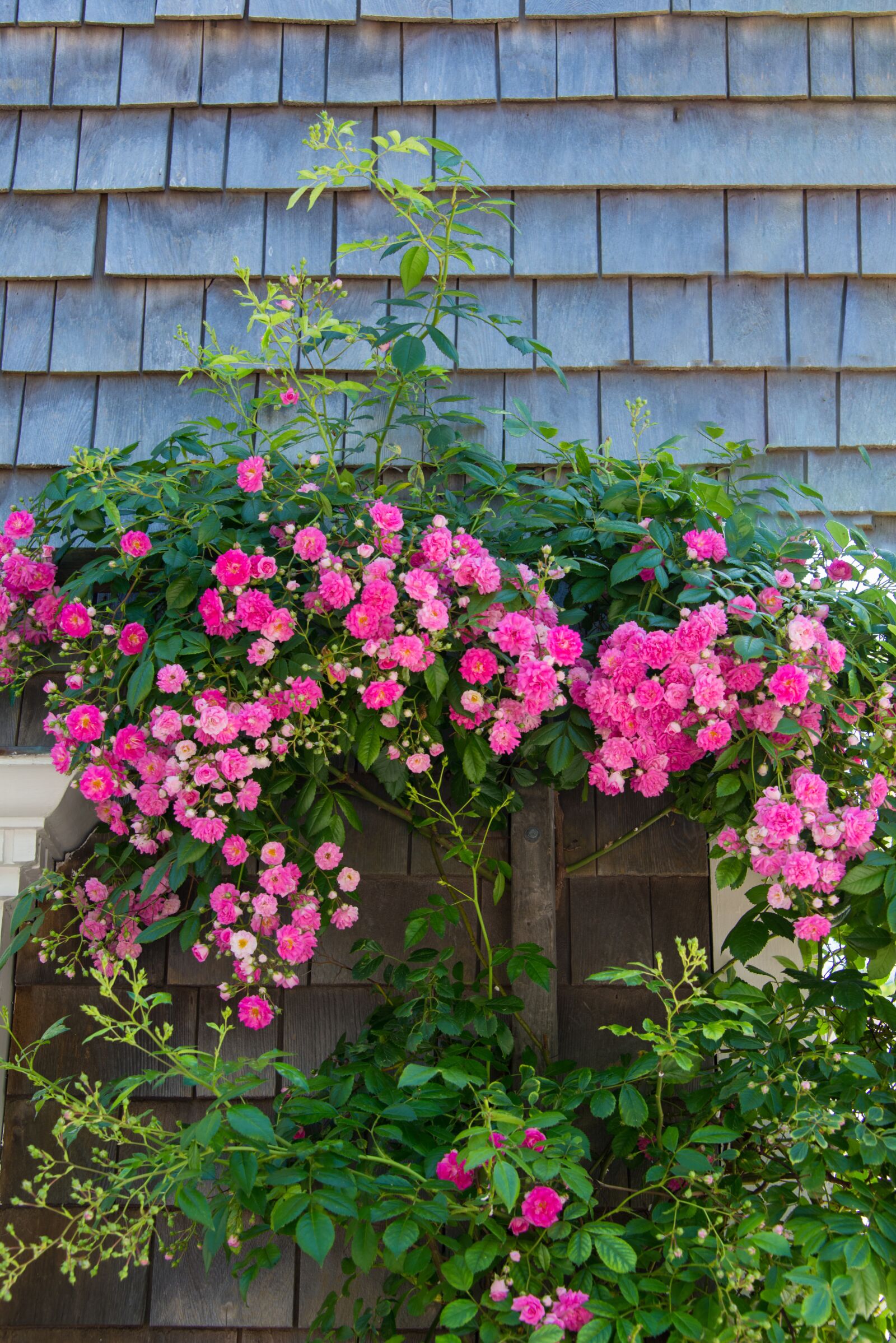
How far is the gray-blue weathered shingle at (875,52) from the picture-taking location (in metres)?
1.85

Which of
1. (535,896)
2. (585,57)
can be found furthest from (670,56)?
(535,896)

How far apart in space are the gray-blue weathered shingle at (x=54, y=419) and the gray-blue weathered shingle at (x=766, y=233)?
1174 millimetres

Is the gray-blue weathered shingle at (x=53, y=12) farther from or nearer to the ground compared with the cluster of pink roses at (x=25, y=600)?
farther from the ground

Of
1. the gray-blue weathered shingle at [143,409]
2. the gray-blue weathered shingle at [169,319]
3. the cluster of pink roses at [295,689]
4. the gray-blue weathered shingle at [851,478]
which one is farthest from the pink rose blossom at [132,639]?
the gray-blue weathered shingle at [851,478]

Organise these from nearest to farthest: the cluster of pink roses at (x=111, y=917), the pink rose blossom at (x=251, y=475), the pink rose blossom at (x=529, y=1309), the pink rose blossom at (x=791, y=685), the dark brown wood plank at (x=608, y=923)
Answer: the pink rose blossom at (x=529, y=1309)
the pink rose blossom at (x=791, y=685)
the pink rose blossom at (x=251, y=475)
the cluster of pink roses at (x=111, y=917)
the dark brown wood plank at (x=608, y=923)

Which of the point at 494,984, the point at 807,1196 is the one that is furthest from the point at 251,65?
the point at 807,1196

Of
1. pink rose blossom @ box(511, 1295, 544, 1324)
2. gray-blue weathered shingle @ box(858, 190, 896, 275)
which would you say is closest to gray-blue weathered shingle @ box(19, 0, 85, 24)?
gray-blue weathered shingle @ box(858, 190, 896, 275)

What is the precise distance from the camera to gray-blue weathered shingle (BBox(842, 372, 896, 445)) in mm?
1809

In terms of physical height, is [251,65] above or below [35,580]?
above

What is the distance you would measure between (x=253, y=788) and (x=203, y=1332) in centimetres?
88

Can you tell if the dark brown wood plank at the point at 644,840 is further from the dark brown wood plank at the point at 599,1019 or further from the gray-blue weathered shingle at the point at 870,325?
the gray-blue weathered shingle at the point at 870,325

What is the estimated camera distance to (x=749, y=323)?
6.02 feet

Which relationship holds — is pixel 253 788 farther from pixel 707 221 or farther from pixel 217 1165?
pixel 707 221

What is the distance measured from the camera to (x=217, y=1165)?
158 cm
